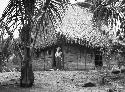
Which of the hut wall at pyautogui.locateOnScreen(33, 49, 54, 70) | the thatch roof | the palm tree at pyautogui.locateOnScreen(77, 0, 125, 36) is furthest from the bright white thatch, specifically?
the palm tree at pyautogui.locateOnScreen(77, 0, 125, 36)

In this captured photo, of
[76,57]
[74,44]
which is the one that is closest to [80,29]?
[74,44]

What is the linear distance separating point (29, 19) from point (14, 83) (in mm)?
2876

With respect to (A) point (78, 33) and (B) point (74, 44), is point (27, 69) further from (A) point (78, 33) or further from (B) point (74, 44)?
(A) point (78, 33)

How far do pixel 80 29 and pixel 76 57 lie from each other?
5.86ft

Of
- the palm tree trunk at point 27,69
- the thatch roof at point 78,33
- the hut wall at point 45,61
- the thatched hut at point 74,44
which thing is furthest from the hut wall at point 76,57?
the palm tree trunk at point 27,69

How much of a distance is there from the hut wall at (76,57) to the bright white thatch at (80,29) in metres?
0.93

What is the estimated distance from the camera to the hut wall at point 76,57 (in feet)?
52.6

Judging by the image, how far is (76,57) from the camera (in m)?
16.6

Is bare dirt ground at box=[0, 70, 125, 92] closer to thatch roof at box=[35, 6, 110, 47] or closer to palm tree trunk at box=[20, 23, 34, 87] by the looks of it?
palm tree trunk at box=[20, 23, 34, 87]

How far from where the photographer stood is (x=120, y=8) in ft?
27.3

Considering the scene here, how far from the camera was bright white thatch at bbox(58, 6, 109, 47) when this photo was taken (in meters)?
16.1

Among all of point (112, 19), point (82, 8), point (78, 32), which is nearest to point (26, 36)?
point (112, 19)

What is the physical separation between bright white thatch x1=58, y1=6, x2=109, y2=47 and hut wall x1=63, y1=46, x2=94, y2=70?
0.93 meters

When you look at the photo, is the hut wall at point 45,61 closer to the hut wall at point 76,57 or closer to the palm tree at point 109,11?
the hut wall at point 76,57
